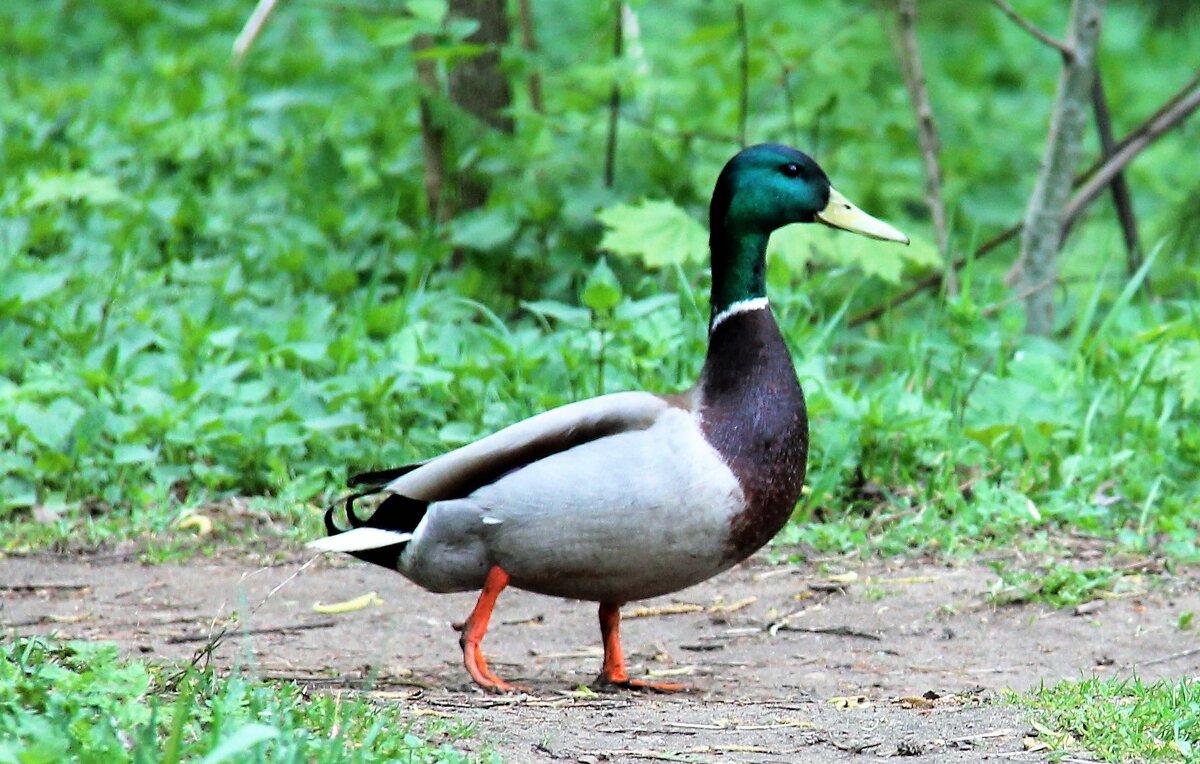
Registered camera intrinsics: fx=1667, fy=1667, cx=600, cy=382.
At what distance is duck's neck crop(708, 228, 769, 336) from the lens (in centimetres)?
425

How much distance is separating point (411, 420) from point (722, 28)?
2134 millimetres

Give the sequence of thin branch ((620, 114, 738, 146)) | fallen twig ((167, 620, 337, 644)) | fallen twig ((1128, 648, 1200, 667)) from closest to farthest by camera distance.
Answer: fallen twig ((1128, 648, 1200, 667)) < fallen twig ((167, 620, 337, 644)) < thin branch ((620, 114, 738, 146))

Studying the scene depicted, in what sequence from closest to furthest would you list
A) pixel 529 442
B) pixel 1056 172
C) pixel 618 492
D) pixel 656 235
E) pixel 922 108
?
pixel 618 492, pixel 529 442, pixel 656 235, pixel 1056 172, pixel 922 108

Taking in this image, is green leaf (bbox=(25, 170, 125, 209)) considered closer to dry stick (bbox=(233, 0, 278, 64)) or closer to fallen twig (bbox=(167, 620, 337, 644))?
dry stick (bbox=(233, 0, 278, 64))

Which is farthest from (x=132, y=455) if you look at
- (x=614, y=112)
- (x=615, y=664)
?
(x=614, y=112)

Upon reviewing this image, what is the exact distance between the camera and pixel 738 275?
4.28 meters

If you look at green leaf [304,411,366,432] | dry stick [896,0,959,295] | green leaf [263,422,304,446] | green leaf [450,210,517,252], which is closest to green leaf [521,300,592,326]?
green leaf [304,411,366,432]

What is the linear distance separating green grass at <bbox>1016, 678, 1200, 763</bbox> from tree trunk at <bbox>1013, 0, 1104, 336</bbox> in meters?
3.32

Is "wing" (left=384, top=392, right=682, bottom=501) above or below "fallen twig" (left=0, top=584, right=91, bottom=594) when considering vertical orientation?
above

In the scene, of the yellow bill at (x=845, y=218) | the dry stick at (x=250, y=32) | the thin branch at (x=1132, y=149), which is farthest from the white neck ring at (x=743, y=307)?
the thin branch at (x=1132, y=149)

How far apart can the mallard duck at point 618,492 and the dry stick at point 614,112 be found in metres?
3.00

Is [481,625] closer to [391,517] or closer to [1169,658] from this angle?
[391,517]

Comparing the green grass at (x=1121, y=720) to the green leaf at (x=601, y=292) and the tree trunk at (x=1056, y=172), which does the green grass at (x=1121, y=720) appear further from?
the tree trunk at (x=1056, y=172)

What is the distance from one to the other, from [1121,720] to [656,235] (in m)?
3.21
